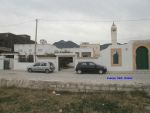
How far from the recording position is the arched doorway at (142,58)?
27031 mm

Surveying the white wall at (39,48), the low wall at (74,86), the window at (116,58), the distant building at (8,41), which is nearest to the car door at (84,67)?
the window at (116,58)

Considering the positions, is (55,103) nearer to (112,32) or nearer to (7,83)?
(7,83)

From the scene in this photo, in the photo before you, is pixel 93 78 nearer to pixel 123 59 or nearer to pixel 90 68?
pixel 90 68

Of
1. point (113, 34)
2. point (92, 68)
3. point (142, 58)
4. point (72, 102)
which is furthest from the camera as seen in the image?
point (113, 34)

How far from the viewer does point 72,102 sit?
880cm

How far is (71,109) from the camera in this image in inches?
319

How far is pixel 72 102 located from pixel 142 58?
20.6 metres

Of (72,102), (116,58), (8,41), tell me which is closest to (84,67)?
(116,58)

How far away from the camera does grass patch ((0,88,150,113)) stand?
8.04m

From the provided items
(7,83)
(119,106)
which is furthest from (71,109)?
(7,83)

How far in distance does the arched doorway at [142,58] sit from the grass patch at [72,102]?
17.9 meters

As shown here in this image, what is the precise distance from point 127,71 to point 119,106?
19519 millimetres

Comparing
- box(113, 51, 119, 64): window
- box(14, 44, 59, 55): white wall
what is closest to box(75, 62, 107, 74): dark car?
box(113, 51, 119, 64): window

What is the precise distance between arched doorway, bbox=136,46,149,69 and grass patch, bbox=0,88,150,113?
703 inches
